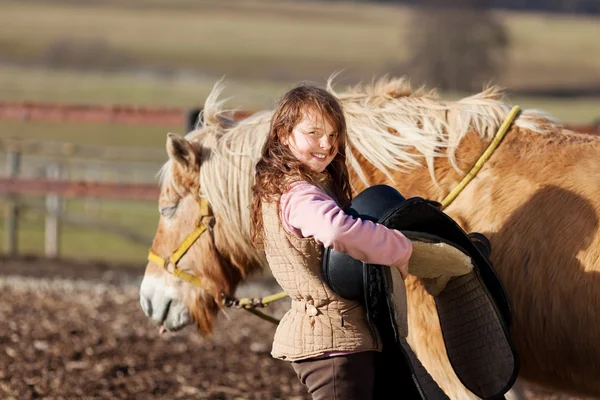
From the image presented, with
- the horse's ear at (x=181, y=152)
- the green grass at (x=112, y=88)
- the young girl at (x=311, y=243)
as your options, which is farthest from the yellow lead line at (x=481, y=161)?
the green grass at (x=112, y=88)

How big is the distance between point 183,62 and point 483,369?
5589 centimetres

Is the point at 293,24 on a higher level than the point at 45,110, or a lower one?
lower

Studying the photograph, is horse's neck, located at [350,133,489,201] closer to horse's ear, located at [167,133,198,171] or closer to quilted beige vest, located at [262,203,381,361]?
horse's ear, located at [167,133,198,171]

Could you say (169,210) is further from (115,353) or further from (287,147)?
Result: (115,353)

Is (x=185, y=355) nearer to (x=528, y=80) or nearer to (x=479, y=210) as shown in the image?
(x=479, y=210)

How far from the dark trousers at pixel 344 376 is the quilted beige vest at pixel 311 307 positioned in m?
0.04

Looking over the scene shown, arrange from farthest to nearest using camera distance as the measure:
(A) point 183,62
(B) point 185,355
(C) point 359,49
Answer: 1. (C) point 359,49
2. (A) point 183,62
3. (B) point 185,355

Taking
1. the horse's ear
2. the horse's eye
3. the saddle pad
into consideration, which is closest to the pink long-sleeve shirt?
the saddle pad

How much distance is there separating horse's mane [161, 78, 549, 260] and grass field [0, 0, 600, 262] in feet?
93.0

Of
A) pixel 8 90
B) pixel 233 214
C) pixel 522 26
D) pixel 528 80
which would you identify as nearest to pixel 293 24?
pixel 522 26

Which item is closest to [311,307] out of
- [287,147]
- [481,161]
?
[287,147]

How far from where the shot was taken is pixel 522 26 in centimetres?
7056

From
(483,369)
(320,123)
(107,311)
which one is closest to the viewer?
(320,123)

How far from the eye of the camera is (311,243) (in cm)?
288
